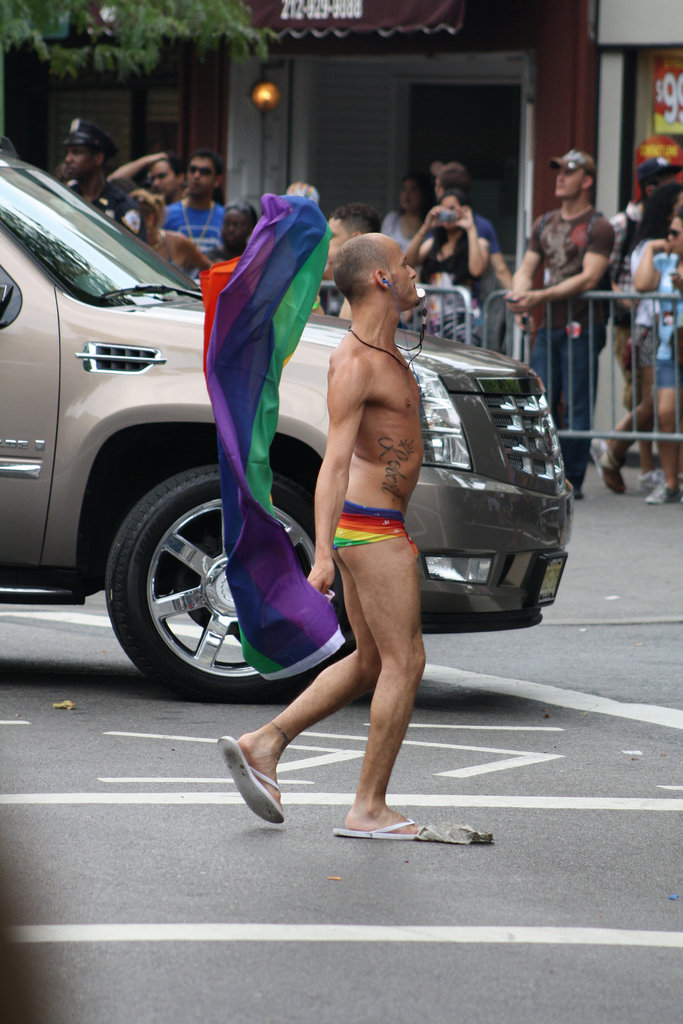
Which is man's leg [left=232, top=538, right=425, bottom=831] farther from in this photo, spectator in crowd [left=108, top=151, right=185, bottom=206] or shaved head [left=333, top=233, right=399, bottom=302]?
spectator in crowd [left=108, top=151, right=185, bottom=206]

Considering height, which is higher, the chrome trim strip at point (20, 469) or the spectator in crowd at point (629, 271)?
the spectator in crowd at point (629, 271)

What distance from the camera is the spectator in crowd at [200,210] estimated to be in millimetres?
12914

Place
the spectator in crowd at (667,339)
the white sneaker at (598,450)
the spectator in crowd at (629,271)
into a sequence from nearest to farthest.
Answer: the spectator in crowd at (667,339) → the spectator in crowd at (629,271) → the white sneaker at (598,450)

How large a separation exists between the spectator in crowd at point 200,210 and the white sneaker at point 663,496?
12.9ft

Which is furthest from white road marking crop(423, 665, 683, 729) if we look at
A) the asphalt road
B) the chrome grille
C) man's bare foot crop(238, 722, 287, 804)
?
man's bare foot crop(238, 722, 287, 804)

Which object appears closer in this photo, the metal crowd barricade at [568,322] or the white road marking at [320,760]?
the white road marking at [320,760]

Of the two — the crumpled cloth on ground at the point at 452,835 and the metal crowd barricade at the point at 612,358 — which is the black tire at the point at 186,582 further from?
the metal crowd barricade at the point at 612,358

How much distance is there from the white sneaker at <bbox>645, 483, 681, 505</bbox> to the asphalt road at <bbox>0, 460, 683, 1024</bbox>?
479cm

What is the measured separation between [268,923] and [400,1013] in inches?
25.2

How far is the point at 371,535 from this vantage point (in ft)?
15.4

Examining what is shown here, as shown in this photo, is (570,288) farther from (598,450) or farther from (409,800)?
(409,800)

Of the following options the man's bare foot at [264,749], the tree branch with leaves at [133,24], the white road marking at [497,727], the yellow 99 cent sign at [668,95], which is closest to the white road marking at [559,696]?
the white road marking at [497,727]

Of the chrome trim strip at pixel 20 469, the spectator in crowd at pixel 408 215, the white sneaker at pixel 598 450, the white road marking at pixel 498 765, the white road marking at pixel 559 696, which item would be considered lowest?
the white road marking at pixel 559 696

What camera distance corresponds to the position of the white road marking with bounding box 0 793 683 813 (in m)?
4.96
